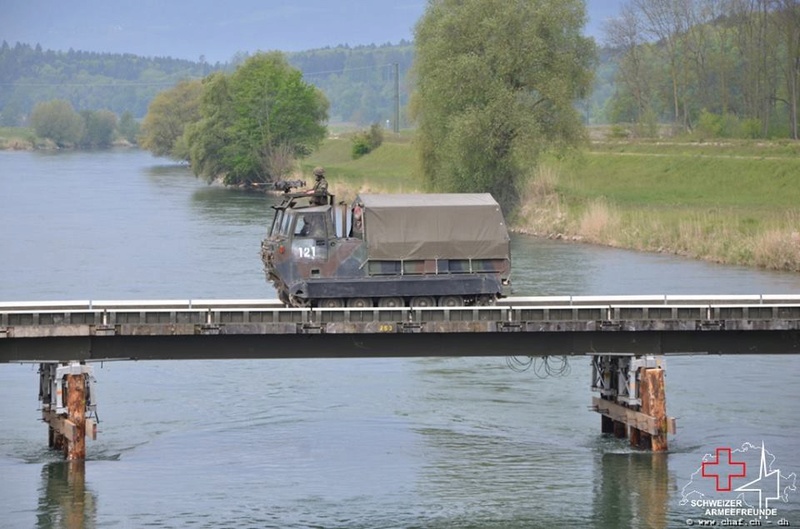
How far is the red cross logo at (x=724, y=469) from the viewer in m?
38.6

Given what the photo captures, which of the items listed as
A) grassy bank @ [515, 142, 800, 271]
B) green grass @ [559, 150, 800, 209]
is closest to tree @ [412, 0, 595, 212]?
grassy bank @ [515, 142, 800, 271]

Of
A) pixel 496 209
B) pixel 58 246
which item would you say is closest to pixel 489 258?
pixel 496 209

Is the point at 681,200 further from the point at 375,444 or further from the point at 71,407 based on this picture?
the point at 71,407

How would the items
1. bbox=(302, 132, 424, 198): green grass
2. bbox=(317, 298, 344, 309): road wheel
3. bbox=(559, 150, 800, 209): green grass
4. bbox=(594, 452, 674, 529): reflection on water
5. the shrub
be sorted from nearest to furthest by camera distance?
bbox=(594, 452, 674, 529): reflection on water → bbox=(317, 298, 344, 309): road wheel → bbox=(559, 150, 800, 209): green grass → bbox=(302, 132, 424, 198): green grass → the shrub

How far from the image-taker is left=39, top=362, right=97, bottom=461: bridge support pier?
127 feet

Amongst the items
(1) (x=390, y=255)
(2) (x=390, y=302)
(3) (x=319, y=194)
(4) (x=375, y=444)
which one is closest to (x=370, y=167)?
(3) (x=319, y=194)

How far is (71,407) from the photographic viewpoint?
38688mm

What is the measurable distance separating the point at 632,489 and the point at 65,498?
44.1 feet

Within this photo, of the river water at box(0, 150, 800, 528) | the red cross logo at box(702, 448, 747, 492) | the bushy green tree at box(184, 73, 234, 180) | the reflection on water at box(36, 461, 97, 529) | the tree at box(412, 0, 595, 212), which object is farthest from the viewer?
the bushy green tree at box(184, 73, 234, 180)

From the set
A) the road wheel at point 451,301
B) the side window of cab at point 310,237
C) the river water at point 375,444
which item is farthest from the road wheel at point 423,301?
the river water at point 375,444

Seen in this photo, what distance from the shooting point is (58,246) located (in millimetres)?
85938

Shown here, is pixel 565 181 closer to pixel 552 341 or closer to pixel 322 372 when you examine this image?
pixel 322 372

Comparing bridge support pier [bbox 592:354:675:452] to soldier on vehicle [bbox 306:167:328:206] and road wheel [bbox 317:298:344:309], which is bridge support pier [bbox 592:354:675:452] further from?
soldier on vehicle [bbox 306:167:328:206]

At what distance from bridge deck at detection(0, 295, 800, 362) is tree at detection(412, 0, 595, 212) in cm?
5252
